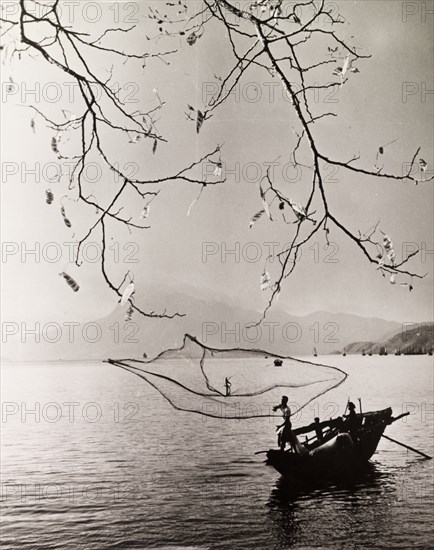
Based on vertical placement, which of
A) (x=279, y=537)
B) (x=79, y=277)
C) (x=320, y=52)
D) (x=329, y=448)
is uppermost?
(x=320, y=52)

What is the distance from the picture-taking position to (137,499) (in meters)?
13.1

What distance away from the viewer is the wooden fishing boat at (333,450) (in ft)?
40.8

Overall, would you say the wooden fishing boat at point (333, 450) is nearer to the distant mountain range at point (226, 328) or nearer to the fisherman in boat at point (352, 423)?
the fisherman in boat at point (352, 423)

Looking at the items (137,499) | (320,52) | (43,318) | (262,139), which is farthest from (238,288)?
(137,499)

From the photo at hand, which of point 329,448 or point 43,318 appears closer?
point 43,318

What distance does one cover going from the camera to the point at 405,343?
1441cm

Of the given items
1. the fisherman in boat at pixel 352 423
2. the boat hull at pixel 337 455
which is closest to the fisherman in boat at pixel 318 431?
the boat hull at pixel 337 455

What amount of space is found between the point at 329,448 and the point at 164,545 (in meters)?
4.18

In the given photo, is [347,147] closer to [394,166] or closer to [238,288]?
[394,166]

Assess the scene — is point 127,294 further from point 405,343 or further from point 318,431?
point 405,343

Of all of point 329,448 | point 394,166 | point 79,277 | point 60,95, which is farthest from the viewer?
point 329,448

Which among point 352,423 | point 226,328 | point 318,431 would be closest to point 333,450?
point 352,423

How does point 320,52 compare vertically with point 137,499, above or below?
above

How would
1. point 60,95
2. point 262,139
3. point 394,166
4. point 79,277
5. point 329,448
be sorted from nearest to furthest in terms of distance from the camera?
1. point 60,95
2. point 262,139
3. point 394,166
4. point 79,277
5. point 329,448
